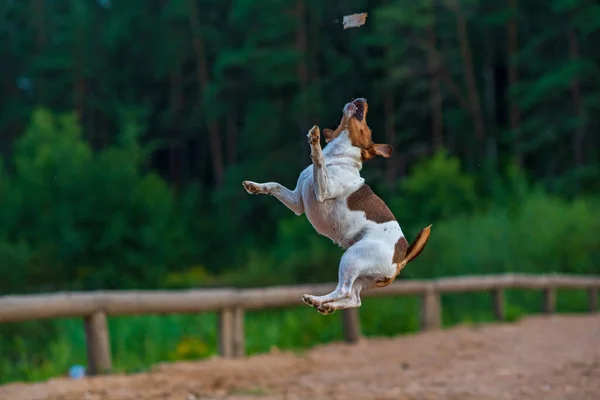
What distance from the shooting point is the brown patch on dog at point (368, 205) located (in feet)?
5.54

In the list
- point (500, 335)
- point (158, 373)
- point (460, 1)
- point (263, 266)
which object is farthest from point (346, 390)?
point (460, 1)

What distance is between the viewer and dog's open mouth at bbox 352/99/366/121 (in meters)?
1.68

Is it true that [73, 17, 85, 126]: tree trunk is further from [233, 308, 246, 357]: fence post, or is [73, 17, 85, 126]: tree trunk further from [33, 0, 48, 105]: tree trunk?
[233, 308, 246, 357]: fence post

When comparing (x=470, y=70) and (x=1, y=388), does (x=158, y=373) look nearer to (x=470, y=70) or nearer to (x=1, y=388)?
(x=1, y=388)

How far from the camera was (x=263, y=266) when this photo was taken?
20.9 m

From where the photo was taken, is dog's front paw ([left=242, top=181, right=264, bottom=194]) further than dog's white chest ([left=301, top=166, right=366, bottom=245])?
Yes

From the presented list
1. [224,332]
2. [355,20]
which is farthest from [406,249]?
[224,332]

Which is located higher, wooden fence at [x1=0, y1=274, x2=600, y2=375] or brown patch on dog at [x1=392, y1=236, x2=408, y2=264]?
brown patch on dog at [x1=392, y1=236, x2=408, y2=264]

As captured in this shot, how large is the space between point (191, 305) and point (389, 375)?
Answer: 2014mm

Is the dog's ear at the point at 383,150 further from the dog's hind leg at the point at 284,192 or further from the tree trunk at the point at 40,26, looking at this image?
the tree trunk at the point at 40,26

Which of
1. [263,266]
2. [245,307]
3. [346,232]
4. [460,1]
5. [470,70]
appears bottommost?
[263,266]

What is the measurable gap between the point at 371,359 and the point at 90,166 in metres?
19.3

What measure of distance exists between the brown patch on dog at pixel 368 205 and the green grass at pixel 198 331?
609 centimetres

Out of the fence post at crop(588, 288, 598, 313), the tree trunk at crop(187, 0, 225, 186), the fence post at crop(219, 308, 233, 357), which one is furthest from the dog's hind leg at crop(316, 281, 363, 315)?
the tree trunk at crop(187, 0, 225, 186)
